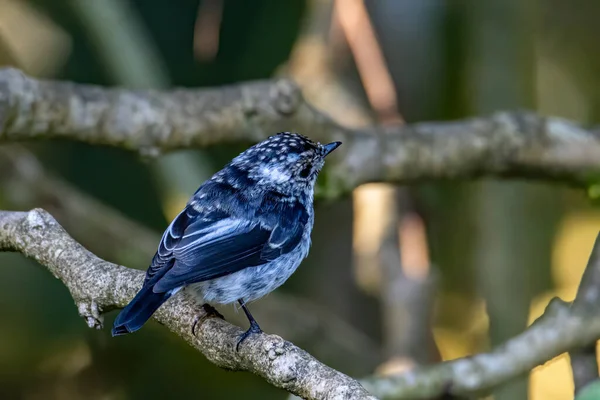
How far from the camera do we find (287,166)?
12.6 ft

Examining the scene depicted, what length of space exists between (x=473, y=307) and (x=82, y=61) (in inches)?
137

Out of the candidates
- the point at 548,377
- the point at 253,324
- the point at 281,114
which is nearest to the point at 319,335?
the point at 548,377

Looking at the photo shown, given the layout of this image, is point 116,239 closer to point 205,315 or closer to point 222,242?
point 222,242

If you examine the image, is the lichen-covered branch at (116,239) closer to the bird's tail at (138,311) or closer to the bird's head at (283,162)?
the bird's head at (283,162)

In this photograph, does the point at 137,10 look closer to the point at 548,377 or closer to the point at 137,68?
the point at 137,68

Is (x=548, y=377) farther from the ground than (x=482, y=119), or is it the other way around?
(x=482, y=119)

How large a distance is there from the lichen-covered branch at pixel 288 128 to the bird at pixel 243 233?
0.95 ft

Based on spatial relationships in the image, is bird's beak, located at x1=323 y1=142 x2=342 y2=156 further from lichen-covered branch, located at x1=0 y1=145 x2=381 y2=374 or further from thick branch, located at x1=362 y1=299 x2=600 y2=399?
lichen-covered branch, located at x1=0 y1=145 x2=381 y2=374

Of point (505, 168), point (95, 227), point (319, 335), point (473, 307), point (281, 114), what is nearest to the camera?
point (281, 114)

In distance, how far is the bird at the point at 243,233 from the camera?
3.11 metres

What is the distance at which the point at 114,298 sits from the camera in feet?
10.2

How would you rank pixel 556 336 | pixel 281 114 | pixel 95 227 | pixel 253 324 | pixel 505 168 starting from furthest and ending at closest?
pixel 95 227 → pixel 505 168 → pixel 281 114 → pixel 556 336 → pixel 253 324

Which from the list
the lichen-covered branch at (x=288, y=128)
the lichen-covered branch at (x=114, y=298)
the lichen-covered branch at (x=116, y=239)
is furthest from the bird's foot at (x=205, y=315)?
the lichen-covered branch at (x=116, y=239)

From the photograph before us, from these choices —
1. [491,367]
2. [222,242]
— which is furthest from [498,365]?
[222,242]
